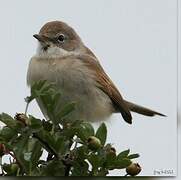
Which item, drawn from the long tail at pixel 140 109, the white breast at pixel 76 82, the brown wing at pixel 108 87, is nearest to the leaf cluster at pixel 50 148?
the white breast at pixel 76 82

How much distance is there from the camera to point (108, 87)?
4172mm

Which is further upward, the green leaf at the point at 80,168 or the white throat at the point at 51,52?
the white throat at the point at 51,52

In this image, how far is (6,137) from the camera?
83.0 inches

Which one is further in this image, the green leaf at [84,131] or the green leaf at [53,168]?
the green leaf at [84,131]

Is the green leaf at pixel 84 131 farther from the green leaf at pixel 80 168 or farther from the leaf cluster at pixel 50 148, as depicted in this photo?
the green leaf at pixel 80 168

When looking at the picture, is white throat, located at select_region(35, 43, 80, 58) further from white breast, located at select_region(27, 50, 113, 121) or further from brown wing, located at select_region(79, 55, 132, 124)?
brown wing, located at select_region(79, 55, 132, 124)

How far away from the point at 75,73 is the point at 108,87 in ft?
1.00

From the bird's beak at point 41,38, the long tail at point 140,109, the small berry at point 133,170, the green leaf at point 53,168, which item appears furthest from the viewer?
the long tail at point 140,109

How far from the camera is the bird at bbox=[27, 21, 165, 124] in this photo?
151 inches

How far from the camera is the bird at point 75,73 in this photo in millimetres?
3840

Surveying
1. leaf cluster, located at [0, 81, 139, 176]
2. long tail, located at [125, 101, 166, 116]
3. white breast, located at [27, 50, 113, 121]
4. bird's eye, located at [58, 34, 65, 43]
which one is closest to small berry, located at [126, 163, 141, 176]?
leaf cluster, located at [0, 81, 139, 176]

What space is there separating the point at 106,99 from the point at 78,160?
6.62 feet

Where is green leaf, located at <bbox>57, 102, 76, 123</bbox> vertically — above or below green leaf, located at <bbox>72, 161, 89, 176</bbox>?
above

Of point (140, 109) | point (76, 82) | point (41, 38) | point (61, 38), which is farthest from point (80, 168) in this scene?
point (140, 109)
